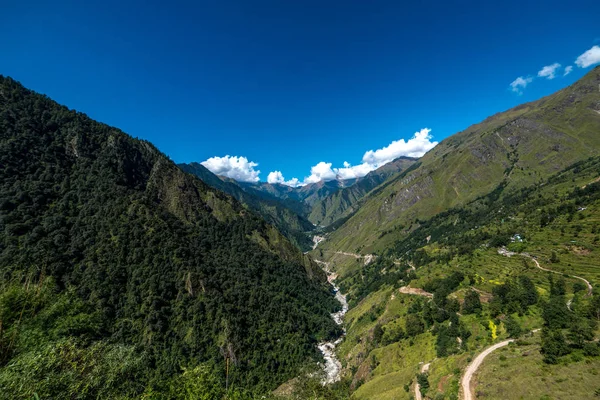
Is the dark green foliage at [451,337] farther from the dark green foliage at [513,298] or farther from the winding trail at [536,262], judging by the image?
the winding trail at [536,262]

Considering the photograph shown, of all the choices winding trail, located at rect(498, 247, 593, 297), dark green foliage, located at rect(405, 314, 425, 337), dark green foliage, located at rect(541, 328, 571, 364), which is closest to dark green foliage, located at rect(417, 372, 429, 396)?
dark green foliage, located at rect(541, 328, 571, 364)

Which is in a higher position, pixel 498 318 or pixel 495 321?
pixel 495 321

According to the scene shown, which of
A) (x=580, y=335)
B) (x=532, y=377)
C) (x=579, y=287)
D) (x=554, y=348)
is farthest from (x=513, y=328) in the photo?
(x=579, y=287)

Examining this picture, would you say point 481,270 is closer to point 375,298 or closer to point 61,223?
point 375,298

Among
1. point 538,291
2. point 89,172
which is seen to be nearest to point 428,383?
Answer: point 538,291

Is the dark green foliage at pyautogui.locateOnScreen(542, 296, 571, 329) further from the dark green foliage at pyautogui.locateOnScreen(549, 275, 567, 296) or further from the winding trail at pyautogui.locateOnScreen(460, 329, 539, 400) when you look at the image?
the dark green foliage at pyautogui.locateOnScreen(549, 275, 567, 296)

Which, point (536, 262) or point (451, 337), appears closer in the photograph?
point (451, 337)

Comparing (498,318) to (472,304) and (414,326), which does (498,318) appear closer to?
(472,304)

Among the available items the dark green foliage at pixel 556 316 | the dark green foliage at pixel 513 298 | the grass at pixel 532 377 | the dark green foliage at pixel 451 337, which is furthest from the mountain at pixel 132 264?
the dark green foliage at pixel 556 316

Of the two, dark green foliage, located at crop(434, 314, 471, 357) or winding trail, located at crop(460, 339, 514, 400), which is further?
dark green foliage, located at crop(434, 314, 471, 357)
